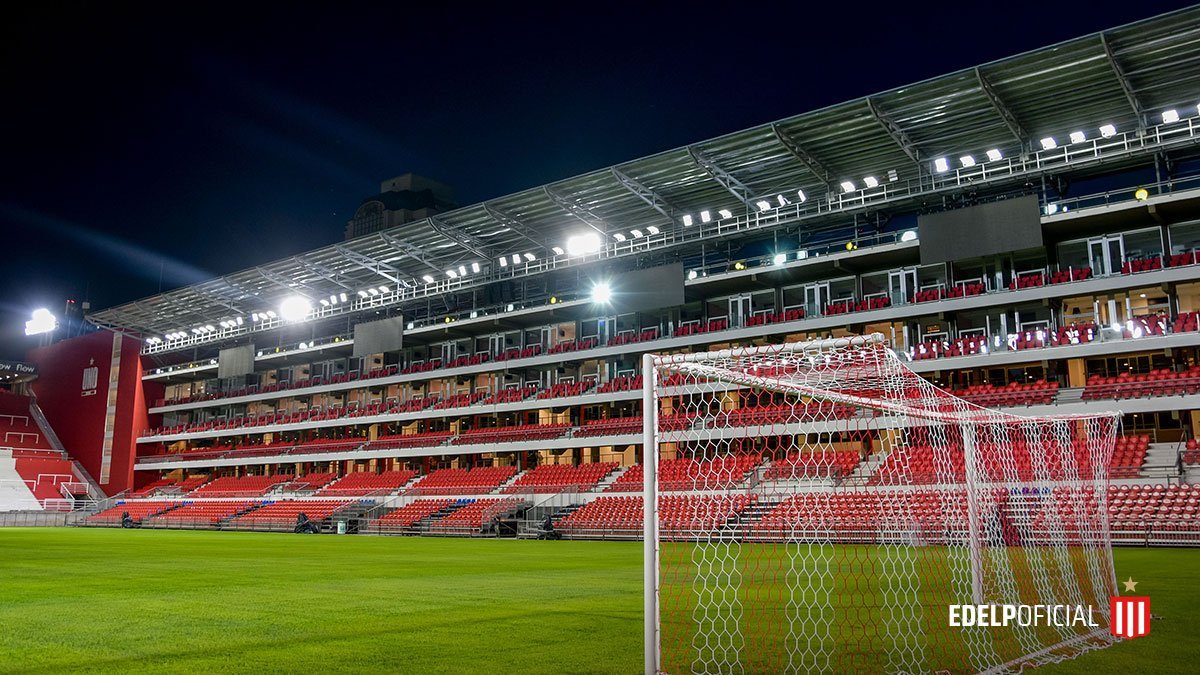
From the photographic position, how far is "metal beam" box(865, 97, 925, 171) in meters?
34.0

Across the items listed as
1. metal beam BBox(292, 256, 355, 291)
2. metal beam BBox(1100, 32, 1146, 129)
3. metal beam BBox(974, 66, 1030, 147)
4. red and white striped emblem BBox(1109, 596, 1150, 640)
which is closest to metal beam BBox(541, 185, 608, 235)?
metal beam BBox(292, 256, 355, 291)

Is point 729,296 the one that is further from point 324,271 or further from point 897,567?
point 897,567

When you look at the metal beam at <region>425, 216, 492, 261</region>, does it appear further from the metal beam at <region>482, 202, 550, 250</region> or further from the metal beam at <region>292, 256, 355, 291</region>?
the metal beam at <region>292, 256, 355, 291</region>

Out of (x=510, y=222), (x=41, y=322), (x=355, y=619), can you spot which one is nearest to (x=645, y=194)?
(x=510, y=222)

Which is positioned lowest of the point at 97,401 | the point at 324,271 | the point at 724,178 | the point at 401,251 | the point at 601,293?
the point at 97,401

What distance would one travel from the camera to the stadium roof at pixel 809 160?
30.8 meters

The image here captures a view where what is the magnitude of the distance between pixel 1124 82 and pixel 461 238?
32381 mm

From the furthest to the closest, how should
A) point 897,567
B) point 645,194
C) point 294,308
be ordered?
point 294,308 < point 645,194 < point 897,567

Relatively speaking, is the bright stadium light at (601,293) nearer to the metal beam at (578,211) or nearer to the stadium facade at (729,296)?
the stadium facade at (729,296)

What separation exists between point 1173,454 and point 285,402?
5702 cm

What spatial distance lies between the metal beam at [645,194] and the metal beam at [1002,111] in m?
15.3

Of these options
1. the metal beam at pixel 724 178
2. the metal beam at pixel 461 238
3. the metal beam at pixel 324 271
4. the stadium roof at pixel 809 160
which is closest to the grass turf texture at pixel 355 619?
the stadium roof at pixel 809 160

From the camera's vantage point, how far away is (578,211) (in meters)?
43.6

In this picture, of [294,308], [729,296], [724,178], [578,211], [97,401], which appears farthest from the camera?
[97,401]
